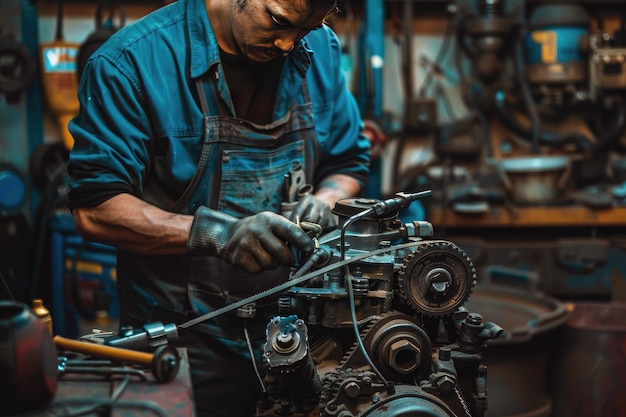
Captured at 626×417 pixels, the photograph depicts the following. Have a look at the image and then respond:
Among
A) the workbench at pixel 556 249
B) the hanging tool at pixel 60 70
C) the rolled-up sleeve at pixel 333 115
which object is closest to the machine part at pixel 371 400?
the rolled-up sleeve at pixel 333 115

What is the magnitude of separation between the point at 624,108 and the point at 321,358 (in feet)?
11.2

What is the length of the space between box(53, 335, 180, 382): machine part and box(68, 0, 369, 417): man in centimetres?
42

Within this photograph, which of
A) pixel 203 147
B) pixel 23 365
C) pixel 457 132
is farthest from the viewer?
pixel 457 132

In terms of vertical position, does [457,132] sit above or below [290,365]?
above

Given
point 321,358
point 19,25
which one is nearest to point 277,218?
point 321,358

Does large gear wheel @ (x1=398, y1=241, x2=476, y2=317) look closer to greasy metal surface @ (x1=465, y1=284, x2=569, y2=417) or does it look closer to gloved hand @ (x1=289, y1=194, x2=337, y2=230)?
gloved hand @ (x1=289, y1=194, x2=337, y2=230)

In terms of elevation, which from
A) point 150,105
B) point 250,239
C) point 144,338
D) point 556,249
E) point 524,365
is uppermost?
point 150,105

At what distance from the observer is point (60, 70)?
4.04 m

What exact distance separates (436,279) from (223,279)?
2.06 feet

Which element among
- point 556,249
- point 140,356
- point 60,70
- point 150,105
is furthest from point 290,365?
point 60,70

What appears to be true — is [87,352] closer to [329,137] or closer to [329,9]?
[329,9]

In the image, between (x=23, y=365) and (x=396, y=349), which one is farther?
(x=396, y=349)

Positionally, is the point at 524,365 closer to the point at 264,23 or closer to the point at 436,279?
the point at 436,279

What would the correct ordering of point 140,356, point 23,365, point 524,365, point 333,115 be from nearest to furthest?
point 23,365 < point 140,356 < point 333,115 < point 524,365
